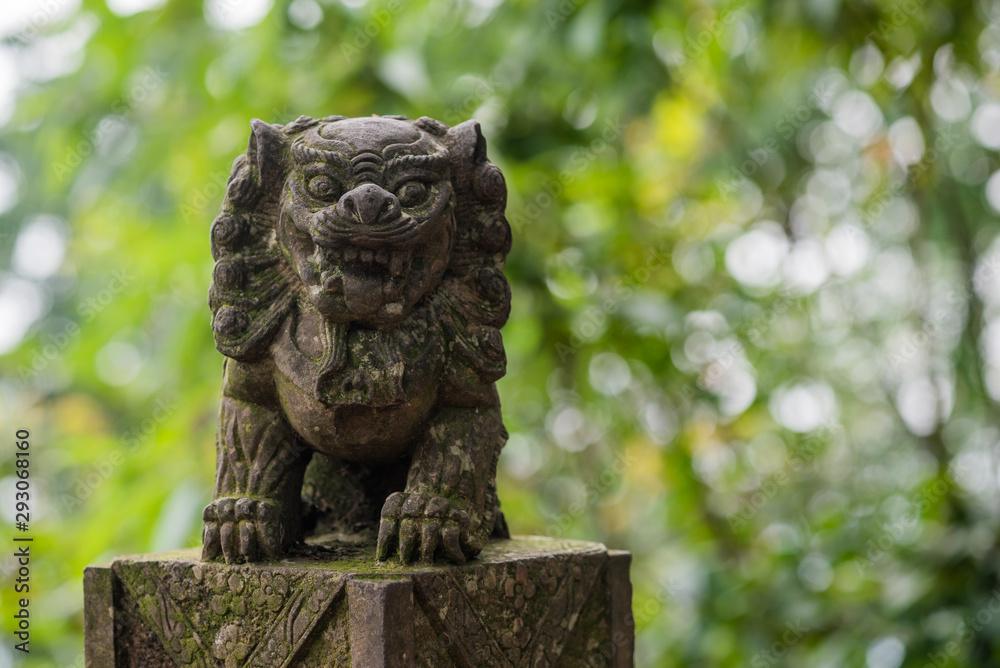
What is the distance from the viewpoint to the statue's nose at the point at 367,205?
1.57 m

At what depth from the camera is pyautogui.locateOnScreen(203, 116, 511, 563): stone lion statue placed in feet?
5.26

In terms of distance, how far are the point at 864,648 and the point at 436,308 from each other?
2.30m

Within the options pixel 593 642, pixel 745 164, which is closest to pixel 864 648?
pixel 593 642
